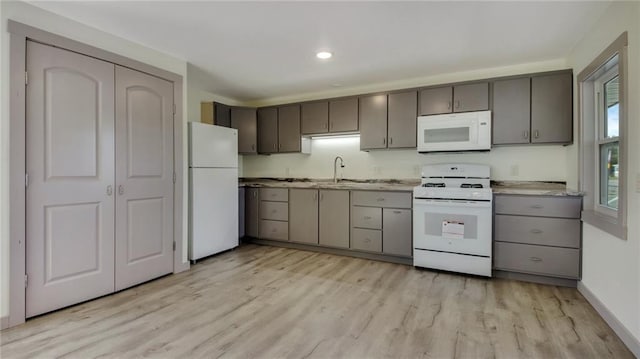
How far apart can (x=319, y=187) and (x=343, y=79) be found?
141 centimetres

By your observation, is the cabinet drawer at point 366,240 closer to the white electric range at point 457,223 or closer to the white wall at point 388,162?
the white electric range at point 457,223

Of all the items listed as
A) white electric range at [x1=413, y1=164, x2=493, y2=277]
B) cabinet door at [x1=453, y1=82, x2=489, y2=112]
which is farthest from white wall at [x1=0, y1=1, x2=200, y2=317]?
cabinet door at [x1=453, y1=82, x2=489, y2=112]

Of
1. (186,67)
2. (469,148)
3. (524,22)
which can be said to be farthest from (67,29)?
(469,148)

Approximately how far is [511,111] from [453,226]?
4.51 ft

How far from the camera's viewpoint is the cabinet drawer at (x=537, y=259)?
288 cm

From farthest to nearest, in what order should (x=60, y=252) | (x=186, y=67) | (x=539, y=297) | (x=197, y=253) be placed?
1. (x=197, y=253)
2. (x=186, y=67)
3. (x=539, y=297)
4. (x=60, y=252)

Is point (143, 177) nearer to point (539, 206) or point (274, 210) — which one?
point (274, 210)

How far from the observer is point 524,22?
→ 8.08 feet

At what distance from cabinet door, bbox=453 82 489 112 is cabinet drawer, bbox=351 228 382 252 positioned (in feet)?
5.60

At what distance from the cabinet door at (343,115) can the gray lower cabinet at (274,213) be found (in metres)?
1.12

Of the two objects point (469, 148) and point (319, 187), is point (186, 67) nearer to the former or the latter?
point (319, 187)

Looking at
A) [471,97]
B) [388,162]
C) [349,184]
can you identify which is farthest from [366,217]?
[471,97]

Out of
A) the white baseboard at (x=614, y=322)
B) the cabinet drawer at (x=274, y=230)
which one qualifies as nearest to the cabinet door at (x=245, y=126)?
the cabinet drawer at (x=274, y=230)

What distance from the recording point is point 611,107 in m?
2.49
